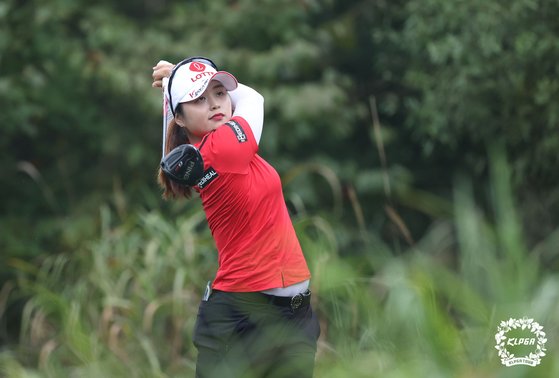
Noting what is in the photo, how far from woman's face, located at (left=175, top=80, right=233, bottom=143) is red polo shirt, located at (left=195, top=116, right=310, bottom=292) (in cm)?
13

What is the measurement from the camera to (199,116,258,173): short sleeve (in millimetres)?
4375

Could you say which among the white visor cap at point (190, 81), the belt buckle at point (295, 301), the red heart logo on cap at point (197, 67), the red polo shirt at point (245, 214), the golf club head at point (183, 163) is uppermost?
the red heart logo on cap at point (197, 67)

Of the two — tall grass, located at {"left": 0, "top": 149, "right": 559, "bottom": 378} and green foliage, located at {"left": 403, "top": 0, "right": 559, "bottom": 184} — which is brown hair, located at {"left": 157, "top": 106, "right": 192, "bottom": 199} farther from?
green foliage, located at {"left": 403, "top": 0, "right": 559, "bottom": 184}

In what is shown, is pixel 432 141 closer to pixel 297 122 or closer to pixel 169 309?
pixel 297 122

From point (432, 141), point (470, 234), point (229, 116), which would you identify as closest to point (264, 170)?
point (229, 116)

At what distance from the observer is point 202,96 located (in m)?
4.59

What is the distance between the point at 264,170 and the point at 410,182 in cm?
828

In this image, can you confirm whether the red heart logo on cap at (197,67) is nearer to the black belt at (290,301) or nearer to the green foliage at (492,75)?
the black belt at (290,301)

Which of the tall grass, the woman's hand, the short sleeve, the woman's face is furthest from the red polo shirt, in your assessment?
the woman's hand

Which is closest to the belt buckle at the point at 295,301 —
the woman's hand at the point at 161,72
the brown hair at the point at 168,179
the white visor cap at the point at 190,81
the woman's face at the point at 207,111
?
the brown hair at the point at 168,179

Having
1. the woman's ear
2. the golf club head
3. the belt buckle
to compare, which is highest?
the woman's ear

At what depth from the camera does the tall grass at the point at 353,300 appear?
3141 mm

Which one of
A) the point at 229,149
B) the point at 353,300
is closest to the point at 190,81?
the point at 229,149

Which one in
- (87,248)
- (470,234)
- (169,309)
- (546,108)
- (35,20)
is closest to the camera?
(470,234)
